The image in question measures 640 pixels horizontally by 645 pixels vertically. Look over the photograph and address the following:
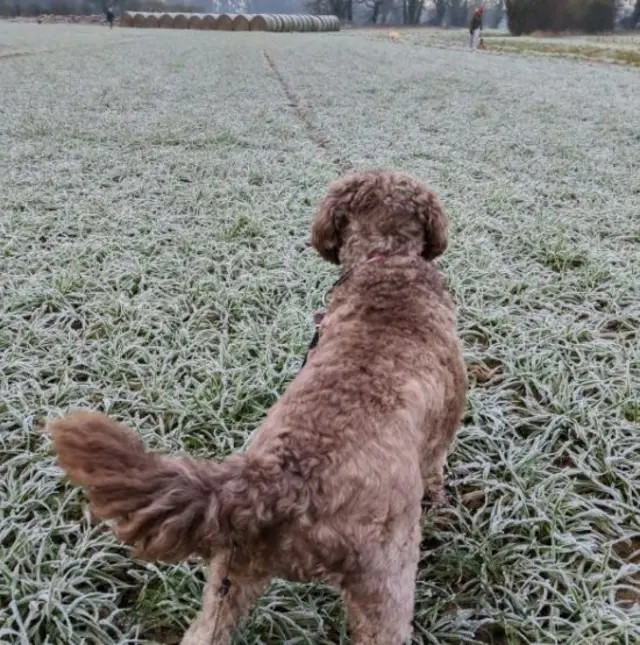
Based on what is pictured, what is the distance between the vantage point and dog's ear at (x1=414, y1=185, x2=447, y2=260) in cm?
263

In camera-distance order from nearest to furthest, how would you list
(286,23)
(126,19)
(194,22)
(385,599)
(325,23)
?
(385,599) → (194,22) → (126,19) → (286,23) → (325,23)

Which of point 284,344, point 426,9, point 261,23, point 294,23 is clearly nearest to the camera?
point 284,344

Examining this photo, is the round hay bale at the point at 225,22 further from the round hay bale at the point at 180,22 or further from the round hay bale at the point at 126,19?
the round hay bale at the point at 126,19

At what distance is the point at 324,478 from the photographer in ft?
4.93

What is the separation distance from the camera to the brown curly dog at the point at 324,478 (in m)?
1.33

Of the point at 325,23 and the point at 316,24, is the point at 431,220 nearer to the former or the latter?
the point at 316,24

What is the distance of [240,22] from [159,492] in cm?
5777

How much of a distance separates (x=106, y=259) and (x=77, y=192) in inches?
78.5

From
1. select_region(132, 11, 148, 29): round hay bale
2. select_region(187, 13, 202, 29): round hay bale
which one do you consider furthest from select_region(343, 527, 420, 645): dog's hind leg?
select_region(132, 11, 148, 29): round hay bale

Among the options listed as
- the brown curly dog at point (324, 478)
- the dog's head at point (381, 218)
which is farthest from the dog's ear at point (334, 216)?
the brown curly dog at point (324, 478)

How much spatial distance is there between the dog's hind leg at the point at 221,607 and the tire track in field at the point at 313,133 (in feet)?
19.6

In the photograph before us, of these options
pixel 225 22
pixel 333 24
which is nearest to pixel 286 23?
pixel 225 22

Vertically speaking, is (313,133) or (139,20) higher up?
(139,20)

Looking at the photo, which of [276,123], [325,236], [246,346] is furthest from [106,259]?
[276,123]
